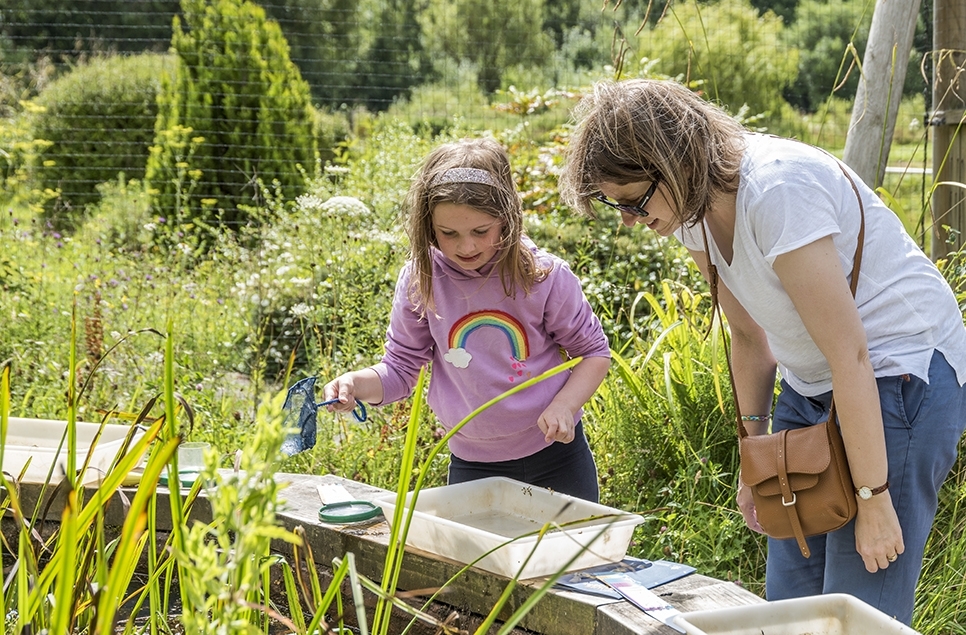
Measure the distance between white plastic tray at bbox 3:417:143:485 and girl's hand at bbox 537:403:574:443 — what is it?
84cm

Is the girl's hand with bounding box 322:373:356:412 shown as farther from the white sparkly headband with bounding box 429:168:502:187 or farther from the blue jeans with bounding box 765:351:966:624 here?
the blue jeans with bounding box 765:351:966:624

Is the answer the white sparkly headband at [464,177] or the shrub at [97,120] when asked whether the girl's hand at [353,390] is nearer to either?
the white sparkly headband at [464,177]

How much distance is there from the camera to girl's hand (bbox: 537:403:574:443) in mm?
1895

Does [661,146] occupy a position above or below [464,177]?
above

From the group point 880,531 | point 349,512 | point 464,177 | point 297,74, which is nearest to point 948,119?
point 464,177

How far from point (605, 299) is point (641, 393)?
1.22m

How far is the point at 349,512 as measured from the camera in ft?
6.59

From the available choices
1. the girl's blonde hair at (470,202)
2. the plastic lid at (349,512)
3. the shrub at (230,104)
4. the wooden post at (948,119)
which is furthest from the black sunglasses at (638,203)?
the shrub at (230,104)

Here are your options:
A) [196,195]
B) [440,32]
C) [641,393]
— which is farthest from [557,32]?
[641,393]

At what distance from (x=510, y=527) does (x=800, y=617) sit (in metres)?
0.70

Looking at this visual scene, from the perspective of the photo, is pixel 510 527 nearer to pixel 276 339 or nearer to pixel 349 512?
pixel 349 512

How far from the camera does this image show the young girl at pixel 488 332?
201cm

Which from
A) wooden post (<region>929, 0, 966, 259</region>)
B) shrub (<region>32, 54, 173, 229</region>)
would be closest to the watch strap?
wooden post (<region>929, 0, 966, 259</region>)

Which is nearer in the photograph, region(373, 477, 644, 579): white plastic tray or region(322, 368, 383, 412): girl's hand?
region(373, 477, 644, 579): white plastic tray
